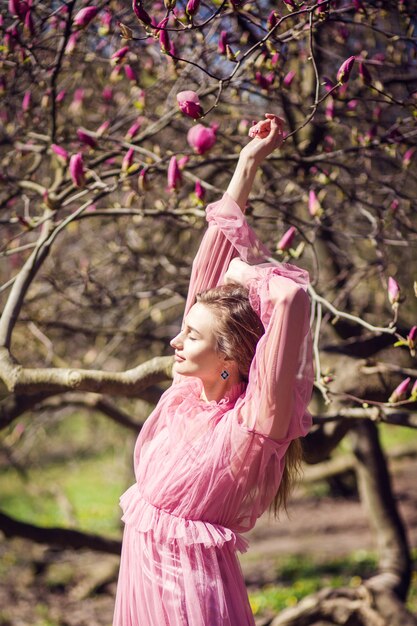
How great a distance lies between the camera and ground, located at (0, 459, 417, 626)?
177 inches

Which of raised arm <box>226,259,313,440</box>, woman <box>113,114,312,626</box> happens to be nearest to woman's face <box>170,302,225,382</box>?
woman <box>113,114,312,626</box>

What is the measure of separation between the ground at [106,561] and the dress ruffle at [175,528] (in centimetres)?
248

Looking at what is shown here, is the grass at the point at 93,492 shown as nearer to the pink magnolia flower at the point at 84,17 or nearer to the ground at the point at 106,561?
the ground at the point at 106,561

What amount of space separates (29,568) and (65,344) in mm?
1633

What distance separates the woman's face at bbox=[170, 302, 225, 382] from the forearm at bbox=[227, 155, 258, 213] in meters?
0.35

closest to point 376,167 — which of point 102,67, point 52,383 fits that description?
point 102,67

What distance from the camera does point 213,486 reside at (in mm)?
1669

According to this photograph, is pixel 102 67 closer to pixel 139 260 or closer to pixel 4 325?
pixel 139 260

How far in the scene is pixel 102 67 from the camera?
12.3 feet

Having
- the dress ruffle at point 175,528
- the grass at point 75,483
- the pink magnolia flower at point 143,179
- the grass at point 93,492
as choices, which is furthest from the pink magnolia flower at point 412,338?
the grass at point 75,483

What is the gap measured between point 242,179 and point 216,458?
2.39 feet

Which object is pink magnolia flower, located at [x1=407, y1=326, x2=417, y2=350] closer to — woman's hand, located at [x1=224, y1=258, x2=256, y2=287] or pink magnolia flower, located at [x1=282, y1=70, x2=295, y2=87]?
woman's hand, located at [x1=224, y1=258, x2=256, y2=287]

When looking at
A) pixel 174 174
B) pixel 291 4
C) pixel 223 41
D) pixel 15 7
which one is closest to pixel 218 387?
pixel 174 174

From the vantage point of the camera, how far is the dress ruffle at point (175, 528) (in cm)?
167
